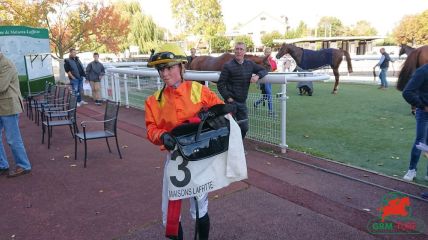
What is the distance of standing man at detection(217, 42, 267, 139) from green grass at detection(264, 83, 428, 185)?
1.48 metres

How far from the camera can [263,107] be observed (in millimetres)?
6074

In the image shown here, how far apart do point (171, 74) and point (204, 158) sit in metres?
0.63

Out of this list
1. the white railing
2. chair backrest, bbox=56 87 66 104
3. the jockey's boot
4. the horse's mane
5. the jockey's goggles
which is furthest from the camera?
chair backrest, bbox=56 87 66 104

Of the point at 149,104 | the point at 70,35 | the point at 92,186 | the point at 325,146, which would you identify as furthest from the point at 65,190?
the point at 70,35

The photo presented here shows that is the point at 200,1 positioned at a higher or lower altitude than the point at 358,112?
higher

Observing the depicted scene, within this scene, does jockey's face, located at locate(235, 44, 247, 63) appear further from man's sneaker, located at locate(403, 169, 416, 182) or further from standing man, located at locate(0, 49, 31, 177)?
standing man, located at locate(0, 49, 31, 177)

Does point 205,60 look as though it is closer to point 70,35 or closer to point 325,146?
point 325,146

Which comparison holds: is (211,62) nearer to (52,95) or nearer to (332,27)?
(52,95)

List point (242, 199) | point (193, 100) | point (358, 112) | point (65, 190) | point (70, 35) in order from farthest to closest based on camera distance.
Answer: point (70, 35) → point (358, 112) → point (65, 190) → point (242, 199) → point (193, 100)

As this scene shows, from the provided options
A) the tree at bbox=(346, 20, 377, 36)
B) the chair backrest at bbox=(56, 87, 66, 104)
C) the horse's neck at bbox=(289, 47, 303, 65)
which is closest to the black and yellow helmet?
the chair backrest at bbox=(56, 87, 66, 104)

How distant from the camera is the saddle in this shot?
2.35m

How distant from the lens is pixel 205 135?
2.39 meters

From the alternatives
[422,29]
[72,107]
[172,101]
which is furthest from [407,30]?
[172,101]

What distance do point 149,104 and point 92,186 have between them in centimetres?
267
